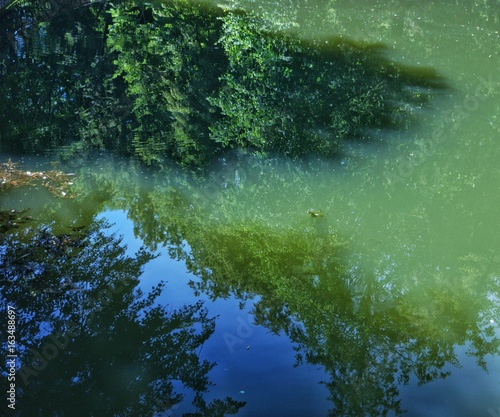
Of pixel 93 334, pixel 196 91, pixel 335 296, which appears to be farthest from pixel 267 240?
pixel 196 91

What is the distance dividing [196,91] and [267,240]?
5128 mm

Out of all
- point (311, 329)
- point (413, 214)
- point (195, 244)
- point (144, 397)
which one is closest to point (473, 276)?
point (413, 214)

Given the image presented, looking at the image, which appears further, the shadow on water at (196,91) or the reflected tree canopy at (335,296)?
the shadow on water at (196,91)

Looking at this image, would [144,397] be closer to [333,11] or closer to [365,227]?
[365,227]

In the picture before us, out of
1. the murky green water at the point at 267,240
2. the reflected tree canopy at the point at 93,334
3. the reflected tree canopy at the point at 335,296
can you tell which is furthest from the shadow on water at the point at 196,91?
the reflected tree canopy at the point at 93,334

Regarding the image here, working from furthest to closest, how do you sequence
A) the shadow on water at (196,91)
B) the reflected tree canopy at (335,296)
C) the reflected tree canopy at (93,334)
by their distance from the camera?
the shadow on water at (196,91), the reflected tree canopy at (335,296), the reflected tree canopy at (93,334)

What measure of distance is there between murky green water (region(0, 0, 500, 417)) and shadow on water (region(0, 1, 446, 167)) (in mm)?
57

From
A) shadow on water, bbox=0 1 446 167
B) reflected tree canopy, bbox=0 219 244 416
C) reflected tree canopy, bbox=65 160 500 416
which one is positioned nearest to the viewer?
reflected tree canopy, bbox=0 219 244 416

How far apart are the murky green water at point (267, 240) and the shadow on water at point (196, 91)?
0.19 ft

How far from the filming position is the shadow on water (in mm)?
8453

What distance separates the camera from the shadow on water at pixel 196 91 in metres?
8.45

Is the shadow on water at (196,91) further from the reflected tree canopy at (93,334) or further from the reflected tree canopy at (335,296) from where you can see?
the reflected tree canopy at (93,334)

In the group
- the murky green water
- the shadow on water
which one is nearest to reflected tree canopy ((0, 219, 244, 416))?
the murky green water

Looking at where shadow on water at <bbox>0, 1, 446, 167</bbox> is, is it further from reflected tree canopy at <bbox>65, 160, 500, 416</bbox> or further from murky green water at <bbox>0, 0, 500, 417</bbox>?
reflected tree canopy at <bbox>65, 160, 500, 416</bbox>
